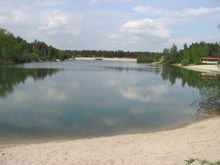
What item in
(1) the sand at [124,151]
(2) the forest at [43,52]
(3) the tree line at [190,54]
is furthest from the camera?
(3) the tree line at [190,54]

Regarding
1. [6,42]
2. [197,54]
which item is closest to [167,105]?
[6,42]

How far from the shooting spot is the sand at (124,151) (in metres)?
10.5

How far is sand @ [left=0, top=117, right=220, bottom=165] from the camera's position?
1048 centimetres

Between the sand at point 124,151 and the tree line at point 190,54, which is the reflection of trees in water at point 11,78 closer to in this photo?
the sand at point 124,151

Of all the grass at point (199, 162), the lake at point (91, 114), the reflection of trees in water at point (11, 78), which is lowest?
the lake at point (91, 114)

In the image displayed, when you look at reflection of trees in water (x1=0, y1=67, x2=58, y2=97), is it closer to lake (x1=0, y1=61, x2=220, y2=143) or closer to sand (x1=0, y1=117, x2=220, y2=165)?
lake (x1=0, y1=61, x2=220, y2=143)

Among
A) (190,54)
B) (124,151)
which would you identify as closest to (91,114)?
(124,151)

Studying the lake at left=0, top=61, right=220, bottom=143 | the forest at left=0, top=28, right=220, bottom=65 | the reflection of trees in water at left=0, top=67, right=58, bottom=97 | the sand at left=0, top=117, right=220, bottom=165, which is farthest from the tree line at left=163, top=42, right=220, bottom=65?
the sand at left=0, top=117, right=220, bottom=165

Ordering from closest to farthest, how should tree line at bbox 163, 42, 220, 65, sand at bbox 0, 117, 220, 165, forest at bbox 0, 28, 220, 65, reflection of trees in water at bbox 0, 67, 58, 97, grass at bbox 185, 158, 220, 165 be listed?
grass at bbox 185, 158, 220, 165 → sand at bbox 0, 117, 220, 165 → reflection of trees in water at bbox 0, 67, 58, 97 → forest at bbox 0, 28, 220, 65 → tree line at bbox 163, 42, 220, 65

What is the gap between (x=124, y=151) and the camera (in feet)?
38.8

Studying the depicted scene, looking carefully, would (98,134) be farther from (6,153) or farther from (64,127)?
(6,153)

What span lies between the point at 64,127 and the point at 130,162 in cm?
843

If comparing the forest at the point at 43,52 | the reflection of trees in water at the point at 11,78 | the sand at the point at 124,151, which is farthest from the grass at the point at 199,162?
the forest at the point at 43,52

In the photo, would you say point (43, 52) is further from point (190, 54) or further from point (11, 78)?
point (11, 78)
